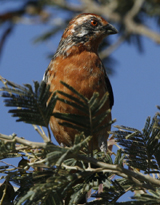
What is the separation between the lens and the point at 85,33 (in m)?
6.06

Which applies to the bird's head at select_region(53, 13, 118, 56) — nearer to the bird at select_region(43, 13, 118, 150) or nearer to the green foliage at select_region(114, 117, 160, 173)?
the bird at select_region(43, 13, 118, 150)

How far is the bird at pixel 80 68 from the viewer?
4969 millimetres

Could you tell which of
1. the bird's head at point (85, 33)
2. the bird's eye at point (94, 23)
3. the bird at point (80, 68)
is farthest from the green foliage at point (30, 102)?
the bird's eye at point (94, 23)

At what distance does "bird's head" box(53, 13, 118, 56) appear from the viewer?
5.84 metres

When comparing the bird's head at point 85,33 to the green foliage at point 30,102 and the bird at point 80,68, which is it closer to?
the bird at point 80,68

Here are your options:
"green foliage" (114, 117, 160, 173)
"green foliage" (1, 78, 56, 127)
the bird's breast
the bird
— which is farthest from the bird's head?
"green foliage" (1, 78, 56, 127)

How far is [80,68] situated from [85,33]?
1100 mm

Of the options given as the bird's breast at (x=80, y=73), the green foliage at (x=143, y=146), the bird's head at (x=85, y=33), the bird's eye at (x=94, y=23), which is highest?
the bird's eye at (x=94, y=23)

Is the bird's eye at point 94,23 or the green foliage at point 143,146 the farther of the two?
the bird's eye at point 94,23

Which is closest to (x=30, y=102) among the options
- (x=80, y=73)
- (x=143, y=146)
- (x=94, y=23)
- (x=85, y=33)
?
(x=143, y=146)

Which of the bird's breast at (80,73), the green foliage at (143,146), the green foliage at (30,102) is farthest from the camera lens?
the bird's breast at (80,73)

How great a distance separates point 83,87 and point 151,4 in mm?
2784

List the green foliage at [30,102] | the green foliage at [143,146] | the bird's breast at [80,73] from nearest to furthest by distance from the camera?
the green foliage at [30,102] < the green foliage at [143,146] < the bird's breast at [80,73]

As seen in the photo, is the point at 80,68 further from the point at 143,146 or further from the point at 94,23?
the point at 143,146
